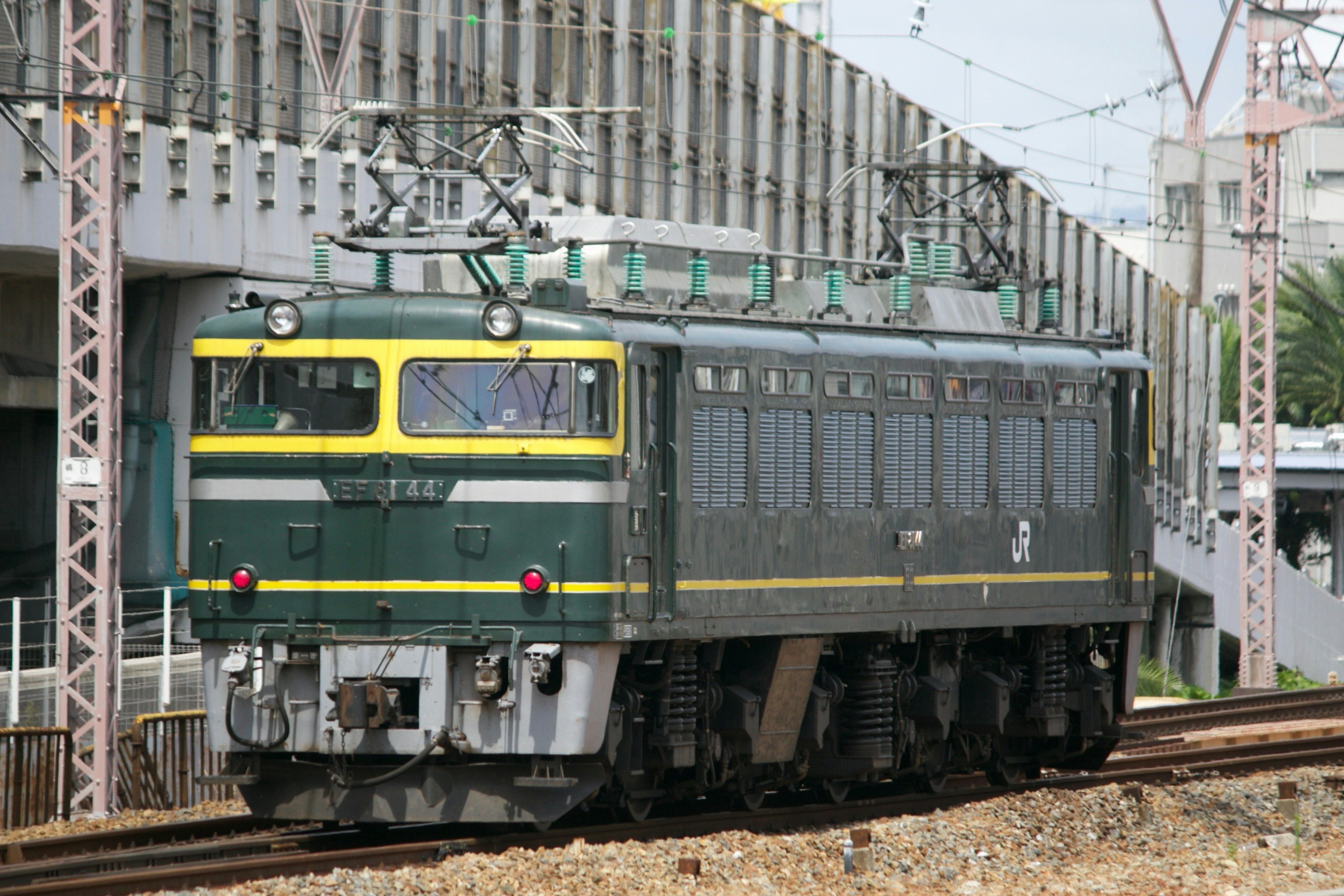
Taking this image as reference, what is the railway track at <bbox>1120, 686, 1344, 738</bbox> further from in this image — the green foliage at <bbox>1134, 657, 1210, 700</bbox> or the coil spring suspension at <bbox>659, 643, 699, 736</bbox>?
the coil spring suspension at <bbox>659, 643, 699, 736</bbox>

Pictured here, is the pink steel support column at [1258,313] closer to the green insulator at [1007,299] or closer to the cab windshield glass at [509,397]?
the green insulator at [1007,299]

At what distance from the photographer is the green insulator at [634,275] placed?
47.6ft

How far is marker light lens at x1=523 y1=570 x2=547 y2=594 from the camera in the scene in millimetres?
13031

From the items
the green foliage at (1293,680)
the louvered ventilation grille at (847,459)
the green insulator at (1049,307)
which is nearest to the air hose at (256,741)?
the louvered ventilation grille at (847,459)

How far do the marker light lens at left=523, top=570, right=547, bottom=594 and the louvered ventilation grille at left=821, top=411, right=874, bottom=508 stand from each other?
9.55ft

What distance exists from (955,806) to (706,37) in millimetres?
23972

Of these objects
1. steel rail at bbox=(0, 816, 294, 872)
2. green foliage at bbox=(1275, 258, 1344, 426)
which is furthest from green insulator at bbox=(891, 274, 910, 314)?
green foliage at bbox=(1275, 258, 1344, 426)

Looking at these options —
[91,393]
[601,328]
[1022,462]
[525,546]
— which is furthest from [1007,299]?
[91,393]

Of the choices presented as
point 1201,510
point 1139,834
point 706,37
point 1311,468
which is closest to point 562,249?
point 1139,834

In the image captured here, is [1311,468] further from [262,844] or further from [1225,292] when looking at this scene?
[262,844]

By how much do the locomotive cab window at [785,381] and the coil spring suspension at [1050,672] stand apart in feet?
13.9

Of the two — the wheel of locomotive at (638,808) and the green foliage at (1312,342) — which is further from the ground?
the green foliage at (1312,342)

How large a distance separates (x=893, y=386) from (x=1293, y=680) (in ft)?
91.6

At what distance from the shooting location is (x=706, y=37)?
124ft
